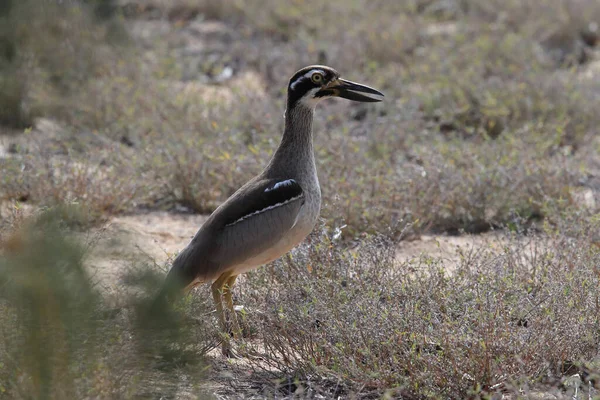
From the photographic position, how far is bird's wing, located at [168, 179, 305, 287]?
4680 mm

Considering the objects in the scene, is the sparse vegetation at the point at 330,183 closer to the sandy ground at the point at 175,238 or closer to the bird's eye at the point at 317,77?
the sandy ground at the point at 175,238

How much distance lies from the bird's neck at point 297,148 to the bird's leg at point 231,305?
0.65 metres

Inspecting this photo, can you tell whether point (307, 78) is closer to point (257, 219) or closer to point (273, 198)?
point (273, 198)

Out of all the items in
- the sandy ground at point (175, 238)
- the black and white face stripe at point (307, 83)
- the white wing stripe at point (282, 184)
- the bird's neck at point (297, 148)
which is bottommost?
the sandy ground at point (175, 238)

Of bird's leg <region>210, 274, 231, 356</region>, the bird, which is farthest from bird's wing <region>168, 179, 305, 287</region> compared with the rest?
bird's leg <region>210, 274, 231, 356</region>

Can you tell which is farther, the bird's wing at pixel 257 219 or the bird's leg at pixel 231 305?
the bird's wing at pixel 257 219

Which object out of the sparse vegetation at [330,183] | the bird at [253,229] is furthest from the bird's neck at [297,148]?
the sparse vegetation at [330,183]

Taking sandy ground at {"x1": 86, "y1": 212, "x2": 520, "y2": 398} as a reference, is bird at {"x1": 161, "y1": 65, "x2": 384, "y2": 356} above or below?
above

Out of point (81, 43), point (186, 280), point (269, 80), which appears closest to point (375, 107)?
point (269, 80)

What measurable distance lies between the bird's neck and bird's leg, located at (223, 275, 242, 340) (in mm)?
654

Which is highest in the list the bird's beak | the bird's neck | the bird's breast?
the bird's beak

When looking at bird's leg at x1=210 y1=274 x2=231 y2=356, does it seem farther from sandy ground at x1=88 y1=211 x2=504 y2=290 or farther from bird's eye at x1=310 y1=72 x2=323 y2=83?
bird's eye at x1=310 y1=72 x2=323 y2=83

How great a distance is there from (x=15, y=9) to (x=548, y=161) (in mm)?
4207

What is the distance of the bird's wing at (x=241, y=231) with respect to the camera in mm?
4680
